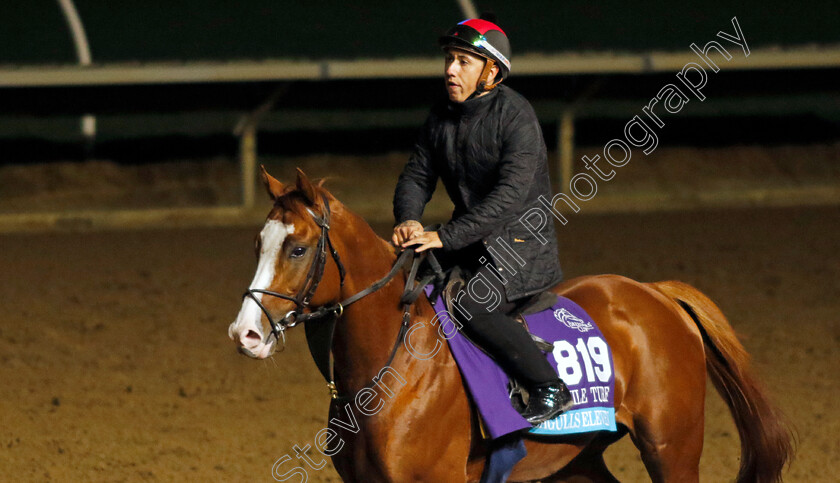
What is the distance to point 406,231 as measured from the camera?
10.6 ft

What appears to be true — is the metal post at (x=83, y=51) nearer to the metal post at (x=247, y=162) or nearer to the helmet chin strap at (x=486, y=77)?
the metal post at (x=247, y=162)

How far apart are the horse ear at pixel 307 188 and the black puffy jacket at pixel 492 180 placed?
1.54 feet

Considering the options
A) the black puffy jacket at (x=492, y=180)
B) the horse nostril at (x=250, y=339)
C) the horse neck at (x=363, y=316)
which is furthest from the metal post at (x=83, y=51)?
the horse nostril at (x=250, y=339)

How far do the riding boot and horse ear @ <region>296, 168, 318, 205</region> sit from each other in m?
0.72

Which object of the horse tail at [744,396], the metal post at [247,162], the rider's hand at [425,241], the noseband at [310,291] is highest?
the rider's hand at [425,241]

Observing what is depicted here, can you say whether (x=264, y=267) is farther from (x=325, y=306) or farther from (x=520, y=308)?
(x=520, y=308)

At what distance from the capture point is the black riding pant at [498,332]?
10.9 feet

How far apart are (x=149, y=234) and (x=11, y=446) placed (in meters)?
5.85

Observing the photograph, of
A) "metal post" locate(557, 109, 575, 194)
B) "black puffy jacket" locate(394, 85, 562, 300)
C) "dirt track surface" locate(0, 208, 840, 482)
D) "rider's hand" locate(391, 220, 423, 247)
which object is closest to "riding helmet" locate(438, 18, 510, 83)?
"black puffy jacket" locate(394, 85, 562, 300)

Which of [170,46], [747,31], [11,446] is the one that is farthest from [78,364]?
[747,31]

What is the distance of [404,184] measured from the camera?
3.51m

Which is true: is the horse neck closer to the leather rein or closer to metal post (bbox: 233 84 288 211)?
the leather rein

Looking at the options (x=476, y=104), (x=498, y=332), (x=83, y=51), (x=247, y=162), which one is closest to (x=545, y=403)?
(x=498, y=332)

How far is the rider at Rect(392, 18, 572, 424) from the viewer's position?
3.26 m
